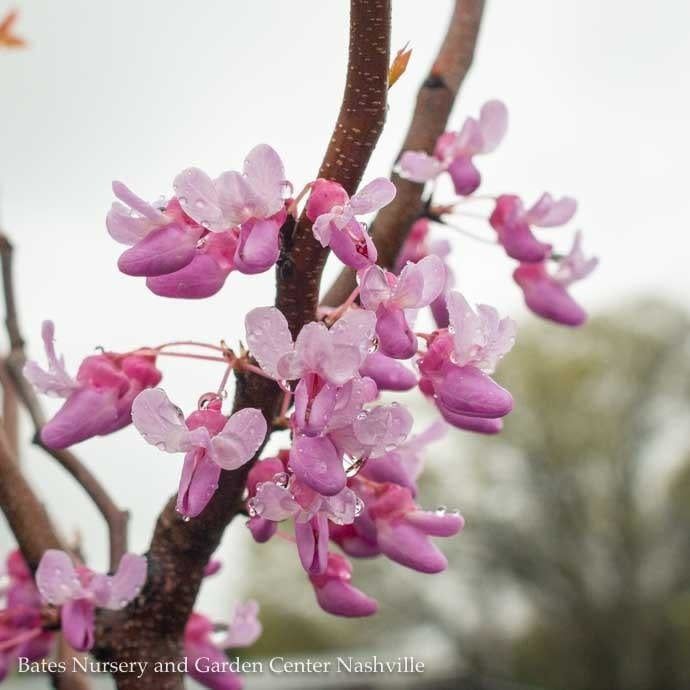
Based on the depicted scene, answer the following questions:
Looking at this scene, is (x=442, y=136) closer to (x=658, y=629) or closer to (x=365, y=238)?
(x=365, y=238)

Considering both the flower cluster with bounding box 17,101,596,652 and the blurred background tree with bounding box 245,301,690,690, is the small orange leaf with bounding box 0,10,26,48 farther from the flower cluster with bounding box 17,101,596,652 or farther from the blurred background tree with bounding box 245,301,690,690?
the blurred background tree with bounding box 245,301,690,690

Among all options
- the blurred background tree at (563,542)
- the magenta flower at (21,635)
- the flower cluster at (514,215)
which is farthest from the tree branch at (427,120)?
the blurred background tree at (563,542)

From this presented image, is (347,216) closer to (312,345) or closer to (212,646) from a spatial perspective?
(312,345)

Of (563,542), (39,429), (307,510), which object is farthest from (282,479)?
(563,542)

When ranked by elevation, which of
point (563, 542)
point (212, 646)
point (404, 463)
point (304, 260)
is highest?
point (304, 260)

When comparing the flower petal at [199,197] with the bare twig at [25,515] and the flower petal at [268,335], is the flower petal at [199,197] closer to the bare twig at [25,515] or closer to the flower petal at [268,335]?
the flower petal at [268,335]
